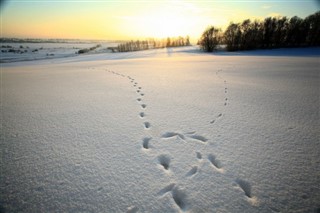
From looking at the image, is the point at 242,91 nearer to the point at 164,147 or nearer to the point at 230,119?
the point at 230,119

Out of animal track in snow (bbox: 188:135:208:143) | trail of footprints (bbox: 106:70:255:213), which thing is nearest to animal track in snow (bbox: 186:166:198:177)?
trail of footprints (bbox: 106:70:255:213)

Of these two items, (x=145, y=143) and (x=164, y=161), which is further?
(x=145, y=143)

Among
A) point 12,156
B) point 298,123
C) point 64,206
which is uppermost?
point 298,123

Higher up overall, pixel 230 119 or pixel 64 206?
pixel 230 119

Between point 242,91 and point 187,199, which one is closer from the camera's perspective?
point 187,199

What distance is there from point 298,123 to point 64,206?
3.18 metres

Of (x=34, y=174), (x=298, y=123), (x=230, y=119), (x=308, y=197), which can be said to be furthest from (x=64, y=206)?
(x=298, y=123)

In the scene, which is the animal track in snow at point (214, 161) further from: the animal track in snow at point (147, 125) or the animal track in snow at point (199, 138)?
the animal track in snow at point (147, 125)

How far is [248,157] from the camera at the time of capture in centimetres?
159

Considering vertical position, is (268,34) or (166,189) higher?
(268,34)

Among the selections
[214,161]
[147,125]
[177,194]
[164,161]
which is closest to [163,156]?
[164,161]

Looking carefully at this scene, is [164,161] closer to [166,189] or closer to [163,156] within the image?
[163,156]

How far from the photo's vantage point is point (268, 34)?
2216 cm

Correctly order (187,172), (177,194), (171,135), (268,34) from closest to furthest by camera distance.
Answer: (177,194) → (187,172) → (171,135) → (268,34)
